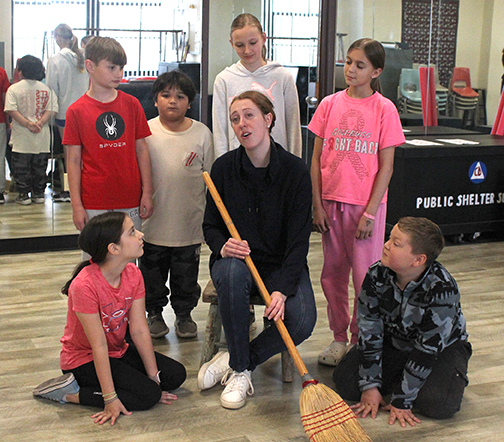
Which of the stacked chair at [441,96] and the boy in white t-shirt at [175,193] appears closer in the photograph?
the boy in white t-shirt at [175,193]

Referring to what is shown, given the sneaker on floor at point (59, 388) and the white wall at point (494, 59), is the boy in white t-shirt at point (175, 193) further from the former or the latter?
the white wall at point (494, 59)

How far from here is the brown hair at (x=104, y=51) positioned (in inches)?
98.7

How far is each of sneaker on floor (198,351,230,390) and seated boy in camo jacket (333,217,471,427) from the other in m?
0.43

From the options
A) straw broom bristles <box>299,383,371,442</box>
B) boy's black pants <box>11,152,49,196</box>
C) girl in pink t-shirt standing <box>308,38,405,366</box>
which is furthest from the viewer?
boy's black pants <box>11,152,49,196</box>

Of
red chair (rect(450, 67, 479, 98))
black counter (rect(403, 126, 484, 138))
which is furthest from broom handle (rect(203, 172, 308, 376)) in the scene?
red chair (rect(450, 67, 479, 98))

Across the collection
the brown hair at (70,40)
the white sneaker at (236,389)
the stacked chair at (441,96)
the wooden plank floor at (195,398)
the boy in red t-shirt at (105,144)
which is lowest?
the wooden plank floor at (195,398)

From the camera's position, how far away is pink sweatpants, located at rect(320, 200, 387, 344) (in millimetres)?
2500

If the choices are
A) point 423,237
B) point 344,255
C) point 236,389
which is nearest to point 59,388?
point 236,389

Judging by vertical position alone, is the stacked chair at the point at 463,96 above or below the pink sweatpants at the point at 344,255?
above

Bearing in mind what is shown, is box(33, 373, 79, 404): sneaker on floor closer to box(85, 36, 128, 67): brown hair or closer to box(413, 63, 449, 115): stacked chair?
box(85, 36, 128, 67): brown hair

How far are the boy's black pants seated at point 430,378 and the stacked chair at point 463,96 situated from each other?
3618 millimetres

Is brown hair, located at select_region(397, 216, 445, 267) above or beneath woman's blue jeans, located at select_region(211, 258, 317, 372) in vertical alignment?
above

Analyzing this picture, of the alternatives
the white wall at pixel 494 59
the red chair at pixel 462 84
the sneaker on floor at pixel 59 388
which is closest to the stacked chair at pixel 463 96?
the red chair at pixel 462 84

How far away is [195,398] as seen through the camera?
227 centimetres
